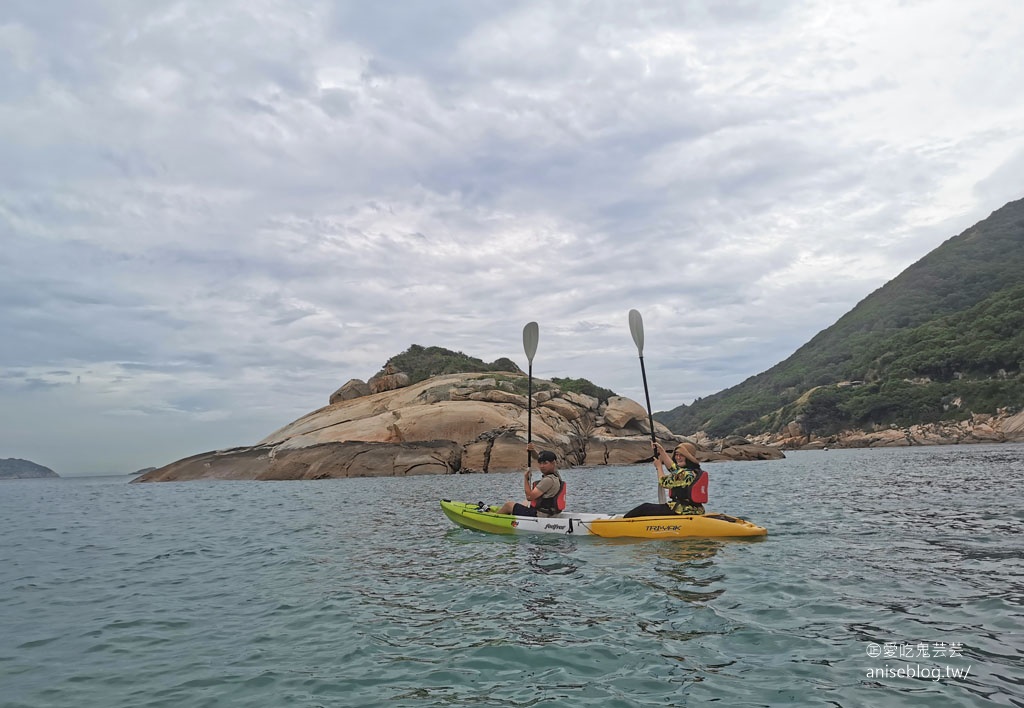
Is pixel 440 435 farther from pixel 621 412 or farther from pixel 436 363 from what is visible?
pixel 436 363

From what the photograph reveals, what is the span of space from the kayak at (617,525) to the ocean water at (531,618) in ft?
1.00

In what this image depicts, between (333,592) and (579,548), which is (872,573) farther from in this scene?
(333,592)

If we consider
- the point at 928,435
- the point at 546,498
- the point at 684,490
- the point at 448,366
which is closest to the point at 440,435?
the point at 448,366

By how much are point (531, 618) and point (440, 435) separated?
117 feet

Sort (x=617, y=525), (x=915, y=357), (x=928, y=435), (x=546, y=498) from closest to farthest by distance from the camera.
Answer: (x=617, y=525) → (x=546, y=498) → (x=928, y=435) → (x=915, y=357)

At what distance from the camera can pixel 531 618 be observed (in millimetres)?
6750

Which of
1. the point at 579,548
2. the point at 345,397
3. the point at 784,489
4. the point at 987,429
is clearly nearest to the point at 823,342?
the point at 987,429

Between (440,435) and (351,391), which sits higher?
(351,391)

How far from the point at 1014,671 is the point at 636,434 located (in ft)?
158

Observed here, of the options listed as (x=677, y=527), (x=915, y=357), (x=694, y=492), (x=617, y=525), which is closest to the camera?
(x=677, y=527)

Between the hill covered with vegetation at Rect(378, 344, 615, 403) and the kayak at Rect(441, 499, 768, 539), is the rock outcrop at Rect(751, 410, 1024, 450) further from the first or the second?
the kayak at Rect(441, 499, 768, 539)

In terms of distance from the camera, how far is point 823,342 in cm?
14575

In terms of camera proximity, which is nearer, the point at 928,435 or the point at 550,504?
the point at 550,504

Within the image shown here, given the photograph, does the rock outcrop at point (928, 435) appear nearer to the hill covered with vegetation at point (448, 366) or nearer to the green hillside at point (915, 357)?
the green hillside at point (915, 357)
